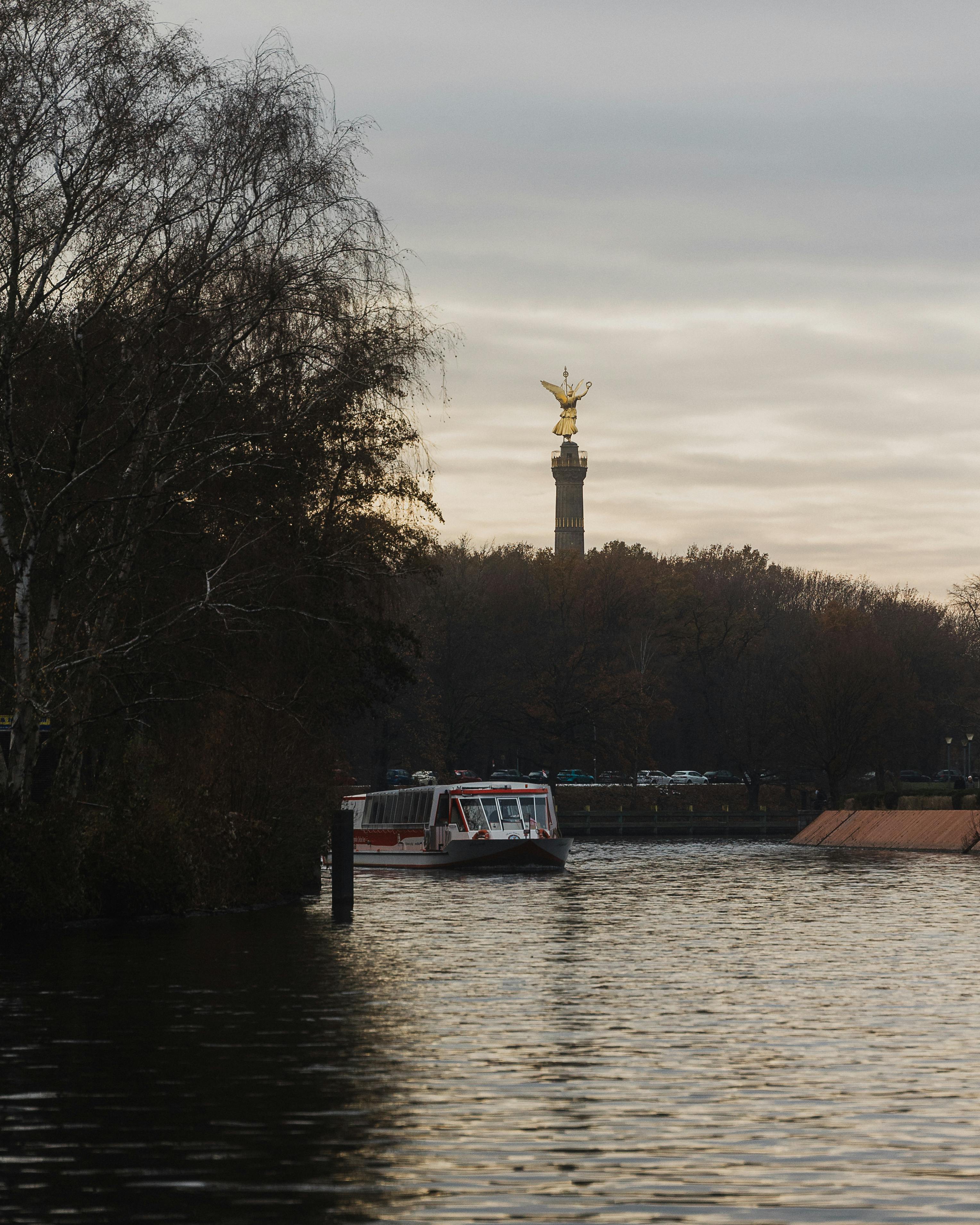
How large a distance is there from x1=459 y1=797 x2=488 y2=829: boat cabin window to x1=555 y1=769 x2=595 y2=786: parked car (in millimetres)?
61424

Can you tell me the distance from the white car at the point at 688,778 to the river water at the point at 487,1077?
315 feet

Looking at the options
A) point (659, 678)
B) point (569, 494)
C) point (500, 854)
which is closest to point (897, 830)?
point (500, 854)

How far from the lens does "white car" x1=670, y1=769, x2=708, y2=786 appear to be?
12812 cm

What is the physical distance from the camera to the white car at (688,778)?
128 meters

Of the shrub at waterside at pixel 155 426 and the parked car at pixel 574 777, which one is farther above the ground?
the shrub at waterside at pixel 155 426

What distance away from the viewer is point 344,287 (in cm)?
3322

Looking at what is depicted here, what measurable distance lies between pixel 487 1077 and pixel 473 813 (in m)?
50.1

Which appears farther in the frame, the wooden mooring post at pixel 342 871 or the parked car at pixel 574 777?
the parked car at pixel 574 777

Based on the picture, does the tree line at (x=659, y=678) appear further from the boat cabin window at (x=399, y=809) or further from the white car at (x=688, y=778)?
the boat cabin window at (x=399, y=809)

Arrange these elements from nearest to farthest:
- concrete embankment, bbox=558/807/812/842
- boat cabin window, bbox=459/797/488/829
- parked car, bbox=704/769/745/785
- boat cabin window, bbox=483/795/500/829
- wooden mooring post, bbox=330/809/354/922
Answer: wooden mooring post, bbox=330/809/354/922, boat cabin window, bbox=459/797/488/829, boat cabin window, bbox=483/795/500/829, concrete embankment, bbox=558/807/812/842, parked car, bbox=704/769/745/785

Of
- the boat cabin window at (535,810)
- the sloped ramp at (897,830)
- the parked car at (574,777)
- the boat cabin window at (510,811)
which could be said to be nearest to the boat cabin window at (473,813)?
the boat cabin window at (510,811)

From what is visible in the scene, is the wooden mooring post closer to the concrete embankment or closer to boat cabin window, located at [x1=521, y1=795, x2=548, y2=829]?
boat cabin window, located at [x1=521, y1=795, x2=548, y2=829]

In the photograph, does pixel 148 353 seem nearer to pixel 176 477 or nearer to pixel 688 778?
pixel 176 477

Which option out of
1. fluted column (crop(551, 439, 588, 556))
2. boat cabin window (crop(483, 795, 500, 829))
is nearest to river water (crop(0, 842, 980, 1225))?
boat cabin window (crop(483, 795, 500, 829))
